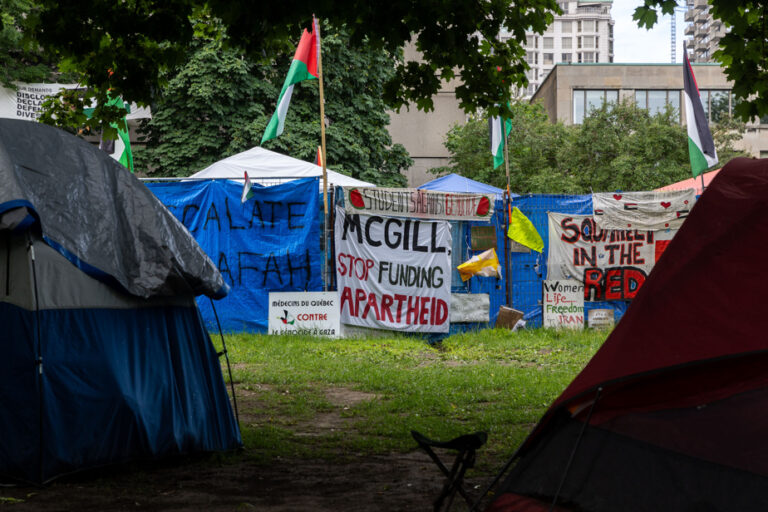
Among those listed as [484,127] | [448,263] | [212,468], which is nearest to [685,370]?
[212,468]

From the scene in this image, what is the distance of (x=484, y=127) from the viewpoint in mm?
35844

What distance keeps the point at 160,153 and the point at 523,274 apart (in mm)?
14386

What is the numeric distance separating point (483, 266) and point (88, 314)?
9650mm

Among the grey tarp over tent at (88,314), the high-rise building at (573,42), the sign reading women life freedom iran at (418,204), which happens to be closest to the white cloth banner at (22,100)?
the sign reading women life freedom iran at (418,204)

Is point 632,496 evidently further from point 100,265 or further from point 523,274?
point 523,274

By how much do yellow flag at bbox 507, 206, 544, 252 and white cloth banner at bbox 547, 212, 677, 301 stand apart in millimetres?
561

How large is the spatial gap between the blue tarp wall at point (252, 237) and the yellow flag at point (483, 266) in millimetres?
2660

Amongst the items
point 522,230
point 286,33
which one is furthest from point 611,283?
point 286,33

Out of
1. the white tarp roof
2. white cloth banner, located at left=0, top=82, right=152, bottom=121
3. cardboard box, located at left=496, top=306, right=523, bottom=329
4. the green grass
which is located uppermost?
white cloth banner, located at left=0, top=82, right=152, bottom=121

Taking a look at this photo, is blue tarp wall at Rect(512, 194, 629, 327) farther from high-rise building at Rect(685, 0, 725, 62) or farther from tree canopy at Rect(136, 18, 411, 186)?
high-rise building at Rect(685, 0, 725, 62)

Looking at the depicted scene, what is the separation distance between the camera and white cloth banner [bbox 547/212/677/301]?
50.8ft

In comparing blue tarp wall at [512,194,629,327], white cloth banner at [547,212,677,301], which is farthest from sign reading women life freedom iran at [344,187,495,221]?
white cloth banner at [547,212,677,301]

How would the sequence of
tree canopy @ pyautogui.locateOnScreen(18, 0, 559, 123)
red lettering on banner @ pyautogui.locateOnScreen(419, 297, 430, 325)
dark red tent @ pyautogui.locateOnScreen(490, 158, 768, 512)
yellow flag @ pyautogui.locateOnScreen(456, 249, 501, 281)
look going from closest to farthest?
dark red tent @ pyautogui.locateOnScreen(490, 158, 768, 512) → tree canopy @ pyautogui.locateOnScreen(18, 0, 559, 123) → red lettering on banner @ pyautogui.locateOnScreen(419, 297, 430, 325) → yellow flag @ pyautogui.locateOnScreen(456, 249, 501, 281)

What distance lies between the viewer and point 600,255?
15586mm
